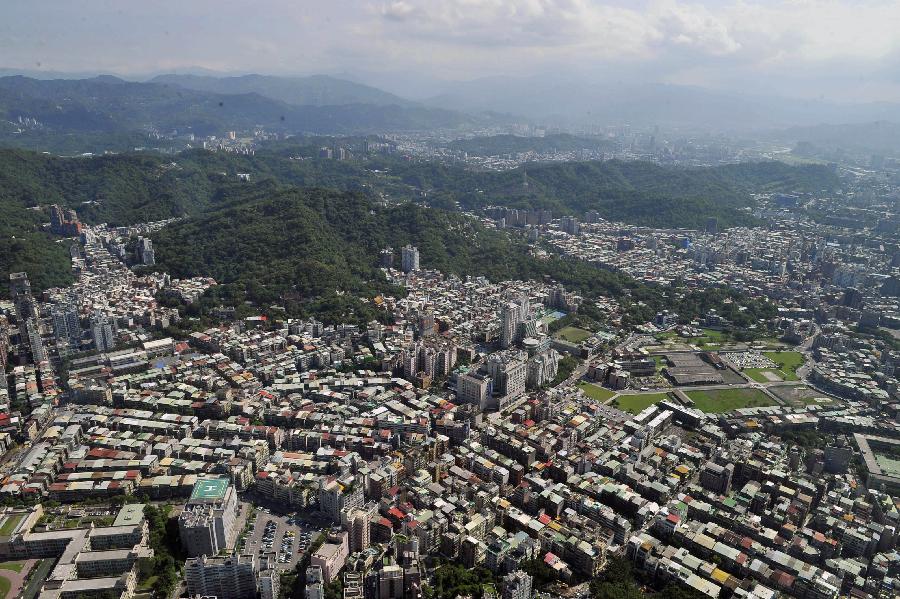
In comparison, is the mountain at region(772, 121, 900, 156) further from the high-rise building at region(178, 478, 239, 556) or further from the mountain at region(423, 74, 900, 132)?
the high-rise building at region(178, 478, 239, 556)

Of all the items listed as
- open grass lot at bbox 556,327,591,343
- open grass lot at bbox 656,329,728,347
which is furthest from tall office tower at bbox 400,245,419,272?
open grass lot at bbox 656,329,728,347

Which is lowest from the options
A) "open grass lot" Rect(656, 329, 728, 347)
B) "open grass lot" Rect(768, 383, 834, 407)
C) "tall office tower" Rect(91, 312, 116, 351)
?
"open grass lot" Rect(656, 329, 728, 347)

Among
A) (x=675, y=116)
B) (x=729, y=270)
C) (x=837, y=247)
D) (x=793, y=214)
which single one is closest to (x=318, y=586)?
(x=729, y=270)

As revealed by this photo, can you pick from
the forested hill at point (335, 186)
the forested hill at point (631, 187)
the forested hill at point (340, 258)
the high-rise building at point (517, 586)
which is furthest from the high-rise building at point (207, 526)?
the forested hill at point (631, 187)

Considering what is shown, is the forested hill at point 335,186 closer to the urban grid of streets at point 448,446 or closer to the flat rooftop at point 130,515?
the urban grid of streets at point 448,446

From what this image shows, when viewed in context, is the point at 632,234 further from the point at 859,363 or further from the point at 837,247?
the point at 859,363

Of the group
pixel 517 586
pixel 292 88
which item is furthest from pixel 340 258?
pixel 292 88
